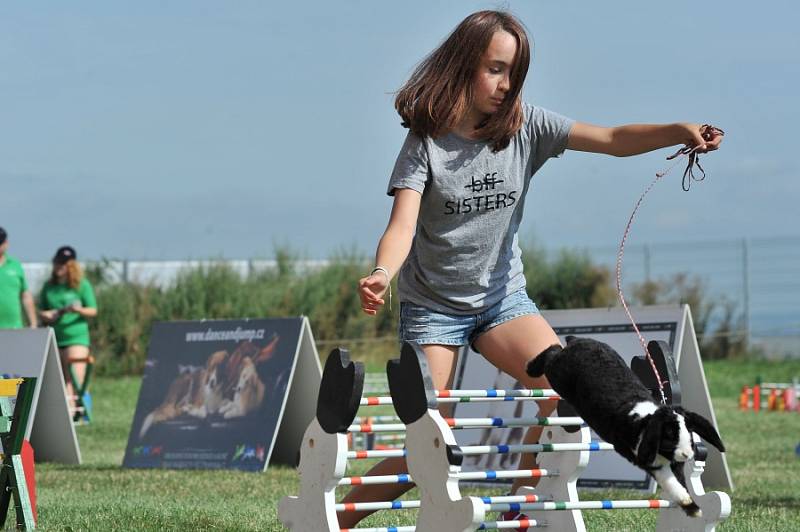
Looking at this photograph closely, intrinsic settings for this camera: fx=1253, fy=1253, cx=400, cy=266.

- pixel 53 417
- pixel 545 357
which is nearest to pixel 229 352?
pixel 53 417

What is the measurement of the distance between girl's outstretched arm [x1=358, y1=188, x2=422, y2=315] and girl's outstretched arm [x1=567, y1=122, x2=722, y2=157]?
677mm

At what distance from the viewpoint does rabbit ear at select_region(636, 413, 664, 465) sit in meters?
3.57

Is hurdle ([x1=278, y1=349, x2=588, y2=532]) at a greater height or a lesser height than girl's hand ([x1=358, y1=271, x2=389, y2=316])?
lesser

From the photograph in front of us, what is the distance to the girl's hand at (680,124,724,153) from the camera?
4355mm

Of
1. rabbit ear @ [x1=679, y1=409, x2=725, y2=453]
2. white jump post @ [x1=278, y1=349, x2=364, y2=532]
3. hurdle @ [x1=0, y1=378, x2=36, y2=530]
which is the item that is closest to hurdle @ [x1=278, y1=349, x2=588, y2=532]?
white jump post @ [x1=278, y1=349, x2=364, y2=532]

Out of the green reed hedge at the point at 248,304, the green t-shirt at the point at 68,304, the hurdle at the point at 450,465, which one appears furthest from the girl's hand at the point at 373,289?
the green reed hedge at the point at 248,304

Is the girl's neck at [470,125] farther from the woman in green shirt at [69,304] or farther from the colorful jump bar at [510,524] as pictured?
the woman in green shirt at [69,304]

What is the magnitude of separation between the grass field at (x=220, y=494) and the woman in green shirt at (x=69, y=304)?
1102 mm

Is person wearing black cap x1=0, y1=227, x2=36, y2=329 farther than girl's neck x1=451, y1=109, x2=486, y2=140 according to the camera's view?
Yes

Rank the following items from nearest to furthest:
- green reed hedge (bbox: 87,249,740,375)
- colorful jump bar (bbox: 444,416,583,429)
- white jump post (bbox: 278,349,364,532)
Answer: colorful jump bar (bbox: 444,416,583,429) → white jump post (bbox: 278,349,364,532) → green reed hedge (bbox: 87,249,740,375)

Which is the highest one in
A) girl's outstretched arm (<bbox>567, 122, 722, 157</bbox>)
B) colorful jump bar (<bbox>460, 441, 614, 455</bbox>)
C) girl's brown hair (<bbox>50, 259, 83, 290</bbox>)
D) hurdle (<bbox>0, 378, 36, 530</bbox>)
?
girl's outstretched arm (<bbox>567, 122, 722, 157</bbox>)

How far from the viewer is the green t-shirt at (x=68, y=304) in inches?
529

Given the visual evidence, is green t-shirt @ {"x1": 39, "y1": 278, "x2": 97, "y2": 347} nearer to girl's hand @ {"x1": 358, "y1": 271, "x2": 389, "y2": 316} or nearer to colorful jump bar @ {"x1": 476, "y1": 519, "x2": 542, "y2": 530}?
colorful jump bar @ {"x1": 476, "y1": 519, "x2": 542, "y2": 530}

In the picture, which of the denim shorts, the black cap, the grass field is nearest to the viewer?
the denim shorts
